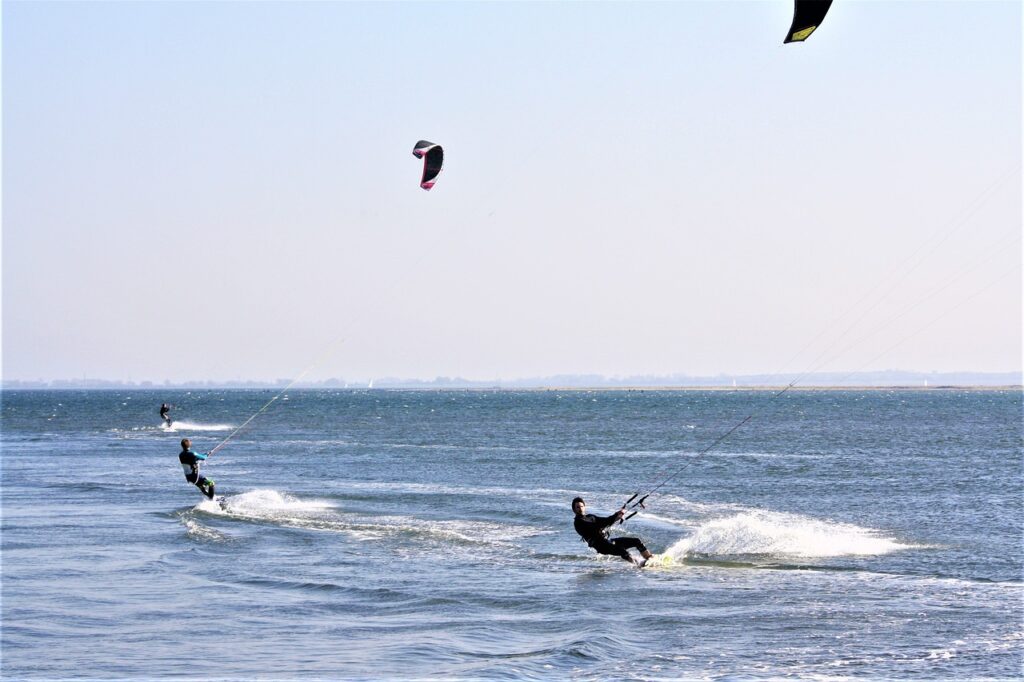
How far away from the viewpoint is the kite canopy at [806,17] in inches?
485

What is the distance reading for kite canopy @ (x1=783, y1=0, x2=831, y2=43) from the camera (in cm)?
1232

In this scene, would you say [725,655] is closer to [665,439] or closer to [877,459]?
[877,459]

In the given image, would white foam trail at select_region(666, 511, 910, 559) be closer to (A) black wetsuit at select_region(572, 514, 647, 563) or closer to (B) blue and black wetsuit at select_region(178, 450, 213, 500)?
(A) black wetsuit at select_region(572, 514, 647, 563)

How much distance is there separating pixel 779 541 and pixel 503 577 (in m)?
5.85

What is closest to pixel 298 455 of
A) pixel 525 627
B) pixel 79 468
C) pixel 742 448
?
pixel 79 468

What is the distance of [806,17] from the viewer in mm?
12430

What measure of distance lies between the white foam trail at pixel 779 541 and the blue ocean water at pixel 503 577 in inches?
3.7

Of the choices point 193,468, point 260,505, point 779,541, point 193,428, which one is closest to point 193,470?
point 193,468

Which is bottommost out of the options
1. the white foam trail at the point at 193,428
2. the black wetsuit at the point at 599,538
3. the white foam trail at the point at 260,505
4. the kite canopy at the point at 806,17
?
the white foam trail at the point at 193,428

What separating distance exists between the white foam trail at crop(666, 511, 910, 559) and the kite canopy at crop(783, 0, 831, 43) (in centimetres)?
970

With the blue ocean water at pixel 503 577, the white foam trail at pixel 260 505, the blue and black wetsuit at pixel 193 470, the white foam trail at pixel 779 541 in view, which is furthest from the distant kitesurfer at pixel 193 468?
the white foam trail at pixel 779 541

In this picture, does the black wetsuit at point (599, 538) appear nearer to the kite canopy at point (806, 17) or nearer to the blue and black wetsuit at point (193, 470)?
the kite canopy at point (806, 17)

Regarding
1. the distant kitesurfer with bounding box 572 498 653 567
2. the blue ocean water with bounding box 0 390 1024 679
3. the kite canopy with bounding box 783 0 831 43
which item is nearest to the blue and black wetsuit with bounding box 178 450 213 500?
the blue ocean water with bounding box 0 390 1024 679

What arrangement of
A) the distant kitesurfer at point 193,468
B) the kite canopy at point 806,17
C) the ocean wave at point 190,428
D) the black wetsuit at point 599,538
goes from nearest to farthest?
the kite canopy at point 806,17, the black wetsuit at point 599,538, the distant kitesurfer at point 193,468, the ocean wave at point 190,428
